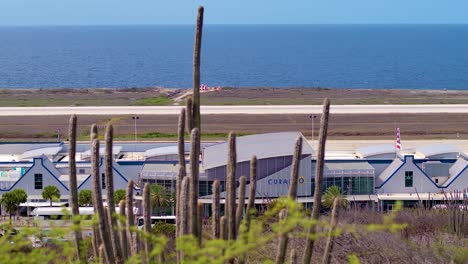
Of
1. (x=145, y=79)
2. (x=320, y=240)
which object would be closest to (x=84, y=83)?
(x=145, y=79)

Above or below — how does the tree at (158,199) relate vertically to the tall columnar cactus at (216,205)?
below

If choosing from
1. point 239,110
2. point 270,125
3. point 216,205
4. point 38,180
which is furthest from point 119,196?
point 239,110

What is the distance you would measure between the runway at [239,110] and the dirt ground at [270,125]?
8.14ft

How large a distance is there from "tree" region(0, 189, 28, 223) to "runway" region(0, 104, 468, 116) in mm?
36633

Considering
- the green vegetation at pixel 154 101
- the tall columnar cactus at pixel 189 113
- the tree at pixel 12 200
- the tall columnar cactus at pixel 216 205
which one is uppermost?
the green vegetation at pixel 154 101

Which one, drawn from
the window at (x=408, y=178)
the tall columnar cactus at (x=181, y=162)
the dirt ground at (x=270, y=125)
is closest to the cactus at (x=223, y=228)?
the tall columnar cactus at (x=181, y=162)

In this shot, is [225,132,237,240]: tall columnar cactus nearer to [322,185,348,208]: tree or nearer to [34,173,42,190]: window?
[322,185,348,208]: tree

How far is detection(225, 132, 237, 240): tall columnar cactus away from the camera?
12.8m

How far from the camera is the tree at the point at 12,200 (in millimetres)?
36594

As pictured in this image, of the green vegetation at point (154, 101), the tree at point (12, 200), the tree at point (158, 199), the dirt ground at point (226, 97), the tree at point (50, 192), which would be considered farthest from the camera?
the dirt ground at point (226, 97)

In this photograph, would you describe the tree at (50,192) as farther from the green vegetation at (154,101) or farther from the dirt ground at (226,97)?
the dirt ground at (226,97)

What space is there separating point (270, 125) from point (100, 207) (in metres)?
53.8

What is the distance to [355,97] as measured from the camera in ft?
313

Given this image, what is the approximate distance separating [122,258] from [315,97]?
267ft
